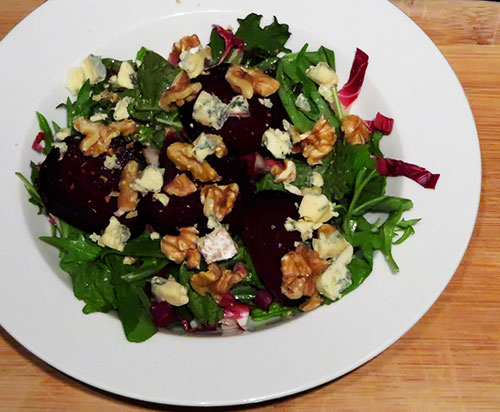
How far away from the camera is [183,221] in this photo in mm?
1492

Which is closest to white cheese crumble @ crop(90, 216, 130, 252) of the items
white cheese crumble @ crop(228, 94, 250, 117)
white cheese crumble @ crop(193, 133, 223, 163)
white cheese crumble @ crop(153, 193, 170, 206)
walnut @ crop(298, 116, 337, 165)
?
white cheese crumble @ crop(153, 193, 170, 206)

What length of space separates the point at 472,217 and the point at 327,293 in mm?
379

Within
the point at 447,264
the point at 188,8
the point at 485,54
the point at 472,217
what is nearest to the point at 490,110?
the point at 485,54

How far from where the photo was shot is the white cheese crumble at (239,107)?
4.97ft

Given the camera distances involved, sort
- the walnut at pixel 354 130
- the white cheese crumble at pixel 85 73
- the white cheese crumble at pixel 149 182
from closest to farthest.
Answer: the white cheese crumble at pixel 149 182 < the walnut at pixel 354 130 < the white cheese crumble at pixel 85 73

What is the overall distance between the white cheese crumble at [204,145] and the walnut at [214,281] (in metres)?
0.25

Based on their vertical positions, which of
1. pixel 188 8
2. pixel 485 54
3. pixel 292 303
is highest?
pixel 188 8

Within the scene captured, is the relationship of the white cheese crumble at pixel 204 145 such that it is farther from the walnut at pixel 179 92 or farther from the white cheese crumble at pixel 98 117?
the white cheese crumble at pixel 98 117

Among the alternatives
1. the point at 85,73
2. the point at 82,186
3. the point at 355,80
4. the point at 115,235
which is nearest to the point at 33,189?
the point at 82,186

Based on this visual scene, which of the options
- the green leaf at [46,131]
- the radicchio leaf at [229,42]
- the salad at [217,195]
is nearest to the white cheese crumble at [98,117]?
the salad at [217,195]

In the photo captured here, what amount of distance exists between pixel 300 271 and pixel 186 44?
0.73 m

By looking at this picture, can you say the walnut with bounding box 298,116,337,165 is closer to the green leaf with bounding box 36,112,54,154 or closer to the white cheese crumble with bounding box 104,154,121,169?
the white cheese crumble with bounding box 104,154,121,169

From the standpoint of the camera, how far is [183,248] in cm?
147

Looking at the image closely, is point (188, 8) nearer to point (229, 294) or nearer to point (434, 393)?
point (229, 294)
